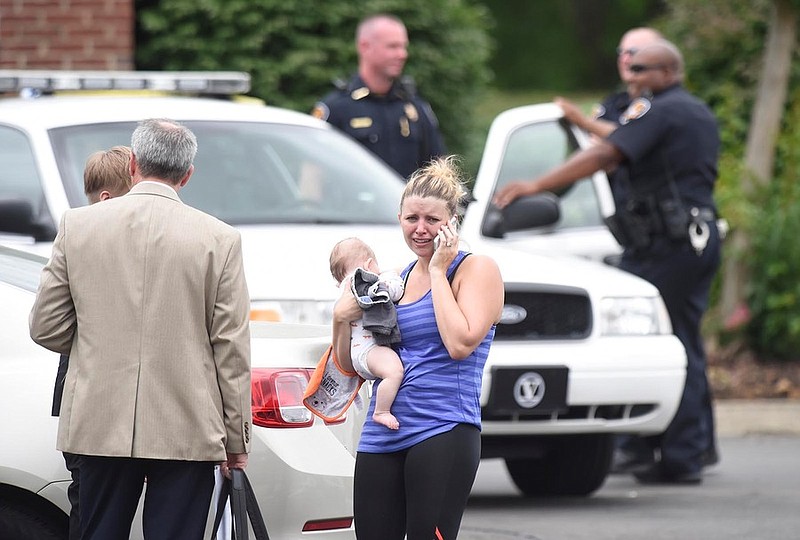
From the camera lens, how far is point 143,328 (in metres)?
4.14

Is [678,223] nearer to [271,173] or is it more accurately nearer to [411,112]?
[411,112]

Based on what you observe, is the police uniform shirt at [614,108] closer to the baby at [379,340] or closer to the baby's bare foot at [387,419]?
the baby at [379,340]

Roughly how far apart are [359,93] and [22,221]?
3.24 meters

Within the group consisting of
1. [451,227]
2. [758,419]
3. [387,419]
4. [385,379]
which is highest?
[451,227]

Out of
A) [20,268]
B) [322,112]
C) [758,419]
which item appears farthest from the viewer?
[758,419]

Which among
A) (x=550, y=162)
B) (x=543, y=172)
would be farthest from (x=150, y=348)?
(x=550, y=162)

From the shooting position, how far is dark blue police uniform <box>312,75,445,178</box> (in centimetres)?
924

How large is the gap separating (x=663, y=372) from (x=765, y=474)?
162cm

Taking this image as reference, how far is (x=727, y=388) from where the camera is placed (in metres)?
10.8

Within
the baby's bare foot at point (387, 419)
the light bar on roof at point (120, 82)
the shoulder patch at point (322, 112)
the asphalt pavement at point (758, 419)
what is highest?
the light bar on roof at point (120, 82)

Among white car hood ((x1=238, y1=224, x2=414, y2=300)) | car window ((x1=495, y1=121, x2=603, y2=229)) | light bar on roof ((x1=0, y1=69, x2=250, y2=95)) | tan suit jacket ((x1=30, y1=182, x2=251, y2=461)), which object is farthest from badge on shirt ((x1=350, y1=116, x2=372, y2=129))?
tan suit jacket ((x1=30, y1=182, x2=251, y2=461))

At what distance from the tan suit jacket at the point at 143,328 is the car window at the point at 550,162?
4361 mm

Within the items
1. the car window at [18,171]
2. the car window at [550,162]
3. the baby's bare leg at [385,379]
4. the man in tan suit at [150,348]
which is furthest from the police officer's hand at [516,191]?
the man in tan suit at [150,348]

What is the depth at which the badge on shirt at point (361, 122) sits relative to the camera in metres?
9.24
